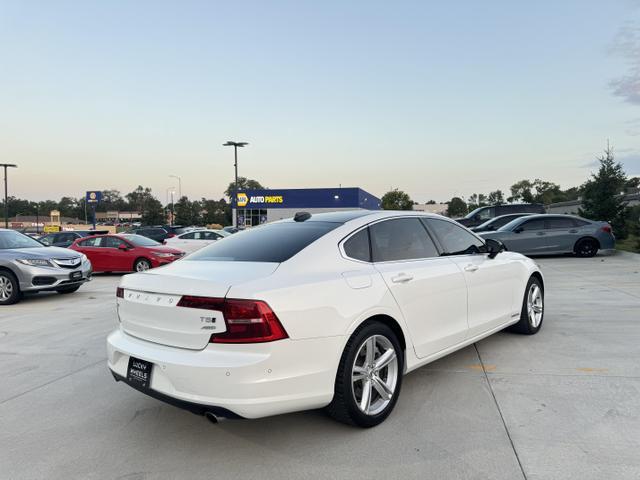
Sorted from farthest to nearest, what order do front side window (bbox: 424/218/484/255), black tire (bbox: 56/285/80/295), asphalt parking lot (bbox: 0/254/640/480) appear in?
black tire (bbox: 56/285/80/295) < front side window (bbox: 424/218/484/255) < asphalt parking lot (bbox: 0/254/640/480)

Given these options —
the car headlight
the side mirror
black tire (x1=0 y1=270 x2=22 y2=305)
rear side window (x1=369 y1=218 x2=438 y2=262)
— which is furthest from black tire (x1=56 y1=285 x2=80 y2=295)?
the side mirror

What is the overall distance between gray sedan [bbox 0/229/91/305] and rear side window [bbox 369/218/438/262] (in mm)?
7917

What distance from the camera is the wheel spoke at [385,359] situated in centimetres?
343

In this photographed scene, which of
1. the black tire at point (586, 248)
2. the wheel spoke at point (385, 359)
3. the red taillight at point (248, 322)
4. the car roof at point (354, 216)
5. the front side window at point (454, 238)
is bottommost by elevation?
the black tire at point (586, 248)

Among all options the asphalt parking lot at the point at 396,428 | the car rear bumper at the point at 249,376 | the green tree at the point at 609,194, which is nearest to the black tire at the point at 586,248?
the green tree at the point at 609,194

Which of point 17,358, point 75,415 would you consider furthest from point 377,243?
point 17,358

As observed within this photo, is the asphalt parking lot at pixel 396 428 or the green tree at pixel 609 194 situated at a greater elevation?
the green tree at pixel 609 194

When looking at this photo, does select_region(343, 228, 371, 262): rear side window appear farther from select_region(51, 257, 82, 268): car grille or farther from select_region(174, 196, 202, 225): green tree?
select_region(174, 196, 202, 225): green tree

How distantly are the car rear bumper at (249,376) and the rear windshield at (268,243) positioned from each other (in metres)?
0.72

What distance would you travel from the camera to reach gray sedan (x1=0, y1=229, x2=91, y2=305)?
29.7 ft

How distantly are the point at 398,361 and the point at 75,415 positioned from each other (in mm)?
2616

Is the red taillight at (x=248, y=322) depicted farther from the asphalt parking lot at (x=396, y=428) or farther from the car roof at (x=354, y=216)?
the car roof at (x=354, y=216)

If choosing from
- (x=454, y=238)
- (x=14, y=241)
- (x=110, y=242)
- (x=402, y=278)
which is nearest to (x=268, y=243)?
(x=402, y=278)

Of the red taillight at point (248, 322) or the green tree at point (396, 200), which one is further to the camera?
the green tree at point (396, 200)
